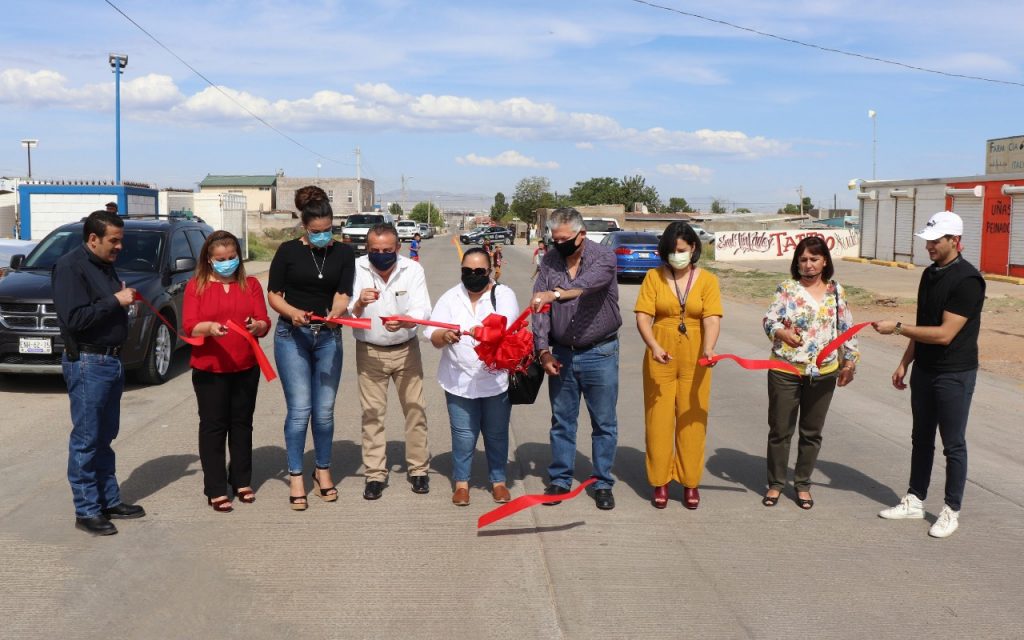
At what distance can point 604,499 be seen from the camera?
20.4 ft

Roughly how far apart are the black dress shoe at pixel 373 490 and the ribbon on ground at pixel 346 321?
42.4 inches

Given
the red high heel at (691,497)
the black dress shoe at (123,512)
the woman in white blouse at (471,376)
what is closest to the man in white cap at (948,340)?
the red high heel at (691,497)

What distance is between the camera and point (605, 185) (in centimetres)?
12938

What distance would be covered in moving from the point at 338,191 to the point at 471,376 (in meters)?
136

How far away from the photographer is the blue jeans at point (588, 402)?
612 centimetres

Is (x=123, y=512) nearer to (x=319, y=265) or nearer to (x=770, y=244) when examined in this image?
(x=319, y=265)

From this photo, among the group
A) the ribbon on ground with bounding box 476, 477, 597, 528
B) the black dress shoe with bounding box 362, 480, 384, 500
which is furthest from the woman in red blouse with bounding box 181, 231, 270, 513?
the ribbon on ground with bounding box 476, 477, 597, 528

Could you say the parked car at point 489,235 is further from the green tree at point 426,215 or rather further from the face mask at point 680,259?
the green tree at point 426,215

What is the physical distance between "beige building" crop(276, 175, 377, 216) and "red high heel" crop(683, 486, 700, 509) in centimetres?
12368

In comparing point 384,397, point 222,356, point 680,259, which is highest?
point 680,259

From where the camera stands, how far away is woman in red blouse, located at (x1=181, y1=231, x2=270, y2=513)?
19.5 ft

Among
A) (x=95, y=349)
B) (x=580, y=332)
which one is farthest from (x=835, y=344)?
(x=95, y=349)

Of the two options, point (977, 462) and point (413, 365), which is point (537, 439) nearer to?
point (413, 365)

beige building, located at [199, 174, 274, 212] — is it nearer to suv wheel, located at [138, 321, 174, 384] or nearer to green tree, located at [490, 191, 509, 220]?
green tree, located at [490, 191, 509, 220]
